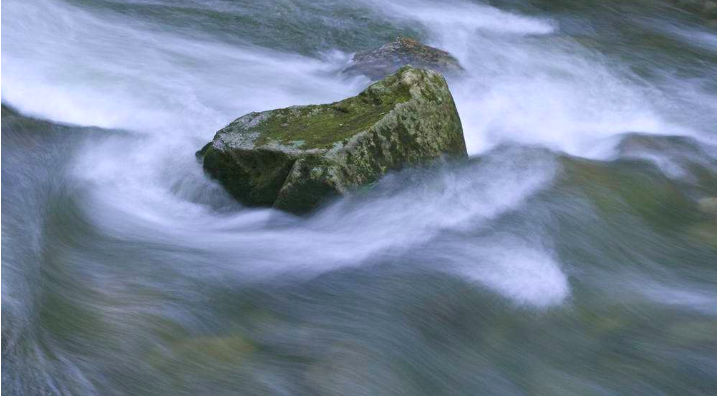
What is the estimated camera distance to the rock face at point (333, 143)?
17.8 feet

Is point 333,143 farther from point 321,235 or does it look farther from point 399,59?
point 399,59

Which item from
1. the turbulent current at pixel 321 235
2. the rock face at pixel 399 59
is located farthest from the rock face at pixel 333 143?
the rock face at pixel 399 59

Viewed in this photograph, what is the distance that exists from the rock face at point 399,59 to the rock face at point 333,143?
1941mm

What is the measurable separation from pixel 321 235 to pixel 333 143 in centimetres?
57

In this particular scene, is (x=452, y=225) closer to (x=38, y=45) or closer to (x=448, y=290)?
(x=448, y=290)

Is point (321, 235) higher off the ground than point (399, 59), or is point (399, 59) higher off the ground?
point (399, 59)

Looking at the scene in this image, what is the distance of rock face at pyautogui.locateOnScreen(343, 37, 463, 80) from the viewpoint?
26.4 feet

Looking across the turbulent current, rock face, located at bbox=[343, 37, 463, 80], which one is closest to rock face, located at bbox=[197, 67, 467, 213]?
the turbulent current

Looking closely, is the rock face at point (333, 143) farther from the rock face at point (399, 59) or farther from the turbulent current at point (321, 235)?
the rock face at point (399, 59)

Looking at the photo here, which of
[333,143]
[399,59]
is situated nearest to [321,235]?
[333,143]

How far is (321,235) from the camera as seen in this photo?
5449 millimetres

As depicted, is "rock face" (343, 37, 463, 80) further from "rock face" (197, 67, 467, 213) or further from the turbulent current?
"rock face" (197, 67, 467, 213)

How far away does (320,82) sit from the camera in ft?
26.0

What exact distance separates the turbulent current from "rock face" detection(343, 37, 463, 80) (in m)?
0.22
